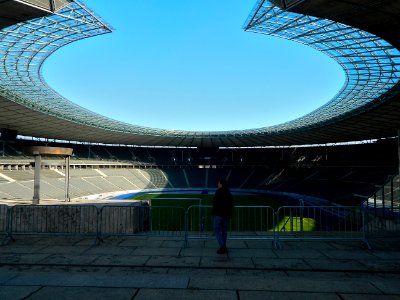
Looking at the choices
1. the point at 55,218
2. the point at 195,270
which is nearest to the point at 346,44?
the point at 195,270

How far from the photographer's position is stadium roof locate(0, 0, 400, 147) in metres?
12.0

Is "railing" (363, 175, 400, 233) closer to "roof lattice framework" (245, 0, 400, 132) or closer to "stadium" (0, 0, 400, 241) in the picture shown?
"stadium" (0, 0, 400, 241)

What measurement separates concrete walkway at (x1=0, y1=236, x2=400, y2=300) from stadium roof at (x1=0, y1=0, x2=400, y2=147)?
807 cm

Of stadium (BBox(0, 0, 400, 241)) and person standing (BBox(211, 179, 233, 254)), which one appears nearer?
person standing (BBox(211, 179, 233, 254))

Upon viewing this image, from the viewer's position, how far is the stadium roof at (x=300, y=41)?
1205cm

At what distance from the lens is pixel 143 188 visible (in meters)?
58.7

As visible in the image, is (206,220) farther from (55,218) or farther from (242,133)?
(242,133)

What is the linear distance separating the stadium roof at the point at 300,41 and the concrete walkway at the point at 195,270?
807cm

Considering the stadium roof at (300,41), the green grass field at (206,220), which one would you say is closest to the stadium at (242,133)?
the stadium roof at (300,41)

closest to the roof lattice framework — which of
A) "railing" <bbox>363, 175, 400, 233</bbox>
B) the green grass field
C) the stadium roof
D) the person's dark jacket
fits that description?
the stadium roof

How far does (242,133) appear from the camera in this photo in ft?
175

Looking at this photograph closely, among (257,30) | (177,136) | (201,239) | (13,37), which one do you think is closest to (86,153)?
(177,136)

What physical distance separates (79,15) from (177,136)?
37223 mm

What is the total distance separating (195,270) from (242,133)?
47195 millimetres
